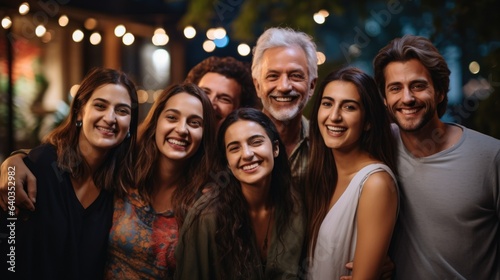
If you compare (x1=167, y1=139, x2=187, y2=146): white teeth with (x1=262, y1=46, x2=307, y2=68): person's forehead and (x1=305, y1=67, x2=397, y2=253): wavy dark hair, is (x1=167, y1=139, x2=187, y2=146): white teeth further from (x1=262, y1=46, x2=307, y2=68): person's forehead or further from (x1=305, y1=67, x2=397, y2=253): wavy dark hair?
(x1=262, y1=46, x2=307, y2=68): person's forehead

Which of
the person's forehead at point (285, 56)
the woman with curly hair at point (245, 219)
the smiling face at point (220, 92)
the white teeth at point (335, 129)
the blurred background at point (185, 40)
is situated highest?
the blurred background at point (185, 40)

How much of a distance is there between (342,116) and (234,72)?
118 centimetres

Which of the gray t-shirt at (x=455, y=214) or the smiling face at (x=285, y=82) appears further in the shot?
the smiling face at (x=285, y=82)

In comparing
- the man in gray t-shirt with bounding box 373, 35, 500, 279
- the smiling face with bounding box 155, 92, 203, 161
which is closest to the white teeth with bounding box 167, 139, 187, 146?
the smiling face with bounding box 155, 92, 203, 161

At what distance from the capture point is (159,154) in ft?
8.87

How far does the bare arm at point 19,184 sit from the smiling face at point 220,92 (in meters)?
1.25

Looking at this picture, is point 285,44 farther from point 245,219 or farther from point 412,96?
point 245,219

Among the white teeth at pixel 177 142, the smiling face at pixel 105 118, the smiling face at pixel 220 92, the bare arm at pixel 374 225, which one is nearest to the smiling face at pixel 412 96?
the bare arm at pixel 374 225

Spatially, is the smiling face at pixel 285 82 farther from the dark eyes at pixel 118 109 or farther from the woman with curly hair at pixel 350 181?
the dark eyes at pixel 118 109

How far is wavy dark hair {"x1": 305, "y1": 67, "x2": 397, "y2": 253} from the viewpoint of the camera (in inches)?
96.1

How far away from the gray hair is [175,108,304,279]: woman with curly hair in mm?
630

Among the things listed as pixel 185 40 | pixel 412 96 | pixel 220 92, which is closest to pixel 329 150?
pixel 412 96

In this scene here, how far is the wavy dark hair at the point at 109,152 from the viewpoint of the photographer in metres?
2.54

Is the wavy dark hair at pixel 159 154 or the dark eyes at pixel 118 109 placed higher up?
the dark eyes at pixel 118 109
